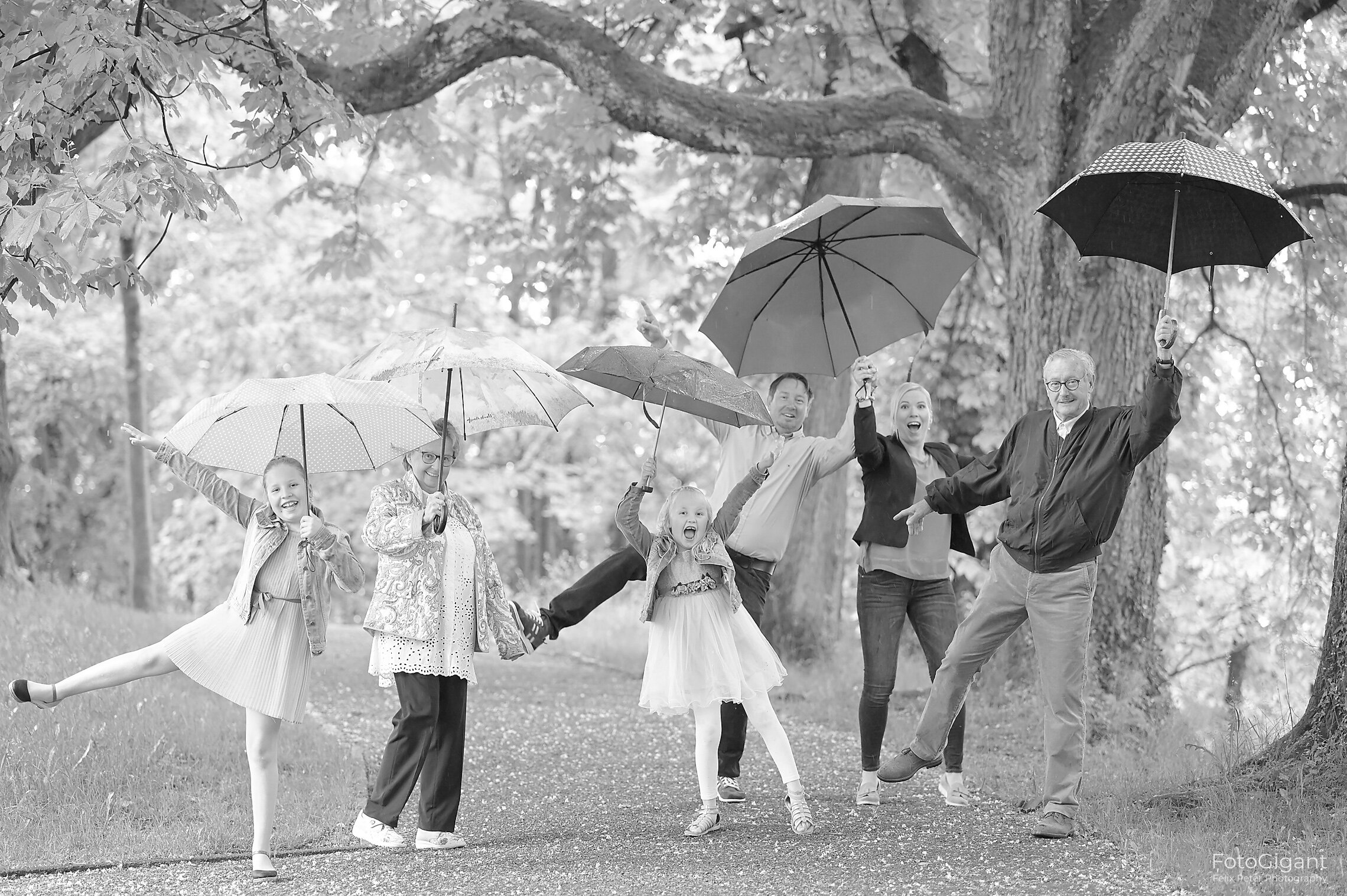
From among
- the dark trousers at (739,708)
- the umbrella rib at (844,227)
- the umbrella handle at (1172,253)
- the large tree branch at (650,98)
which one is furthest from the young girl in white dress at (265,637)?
the large tree branch at (650,98)

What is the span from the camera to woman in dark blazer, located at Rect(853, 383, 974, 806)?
6.00 m

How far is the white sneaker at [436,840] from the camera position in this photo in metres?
5.41

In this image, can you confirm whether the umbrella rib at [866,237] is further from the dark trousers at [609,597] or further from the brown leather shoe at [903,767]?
the brown leather shoe at [903,767]

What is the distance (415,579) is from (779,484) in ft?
6.00

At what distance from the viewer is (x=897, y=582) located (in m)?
6.04

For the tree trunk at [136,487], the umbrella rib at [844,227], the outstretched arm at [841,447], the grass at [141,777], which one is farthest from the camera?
the tree trunk at [136,487]

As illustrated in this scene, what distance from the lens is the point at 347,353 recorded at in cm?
1919

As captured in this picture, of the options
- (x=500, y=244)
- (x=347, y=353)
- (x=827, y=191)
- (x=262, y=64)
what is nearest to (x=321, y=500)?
(x=347, y=353)

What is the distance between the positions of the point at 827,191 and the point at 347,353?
9.84 metres

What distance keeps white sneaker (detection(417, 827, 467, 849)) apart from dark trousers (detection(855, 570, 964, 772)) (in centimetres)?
196

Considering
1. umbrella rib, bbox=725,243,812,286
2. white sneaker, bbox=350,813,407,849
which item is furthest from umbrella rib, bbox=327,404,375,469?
umbrella rib, bbox=725,243,812,286

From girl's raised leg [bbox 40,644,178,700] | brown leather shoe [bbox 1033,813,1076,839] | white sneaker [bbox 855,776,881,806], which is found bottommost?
white sneaker [bbox 855,776,881,806]

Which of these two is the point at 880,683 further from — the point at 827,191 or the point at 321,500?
the point at 321,500

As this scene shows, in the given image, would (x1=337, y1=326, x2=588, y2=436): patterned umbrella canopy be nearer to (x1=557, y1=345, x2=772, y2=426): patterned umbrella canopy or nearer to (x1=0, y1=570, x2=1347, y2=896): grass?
(x1=557, y1=345, x2=772, y2=426): patterned umbrella canopy
